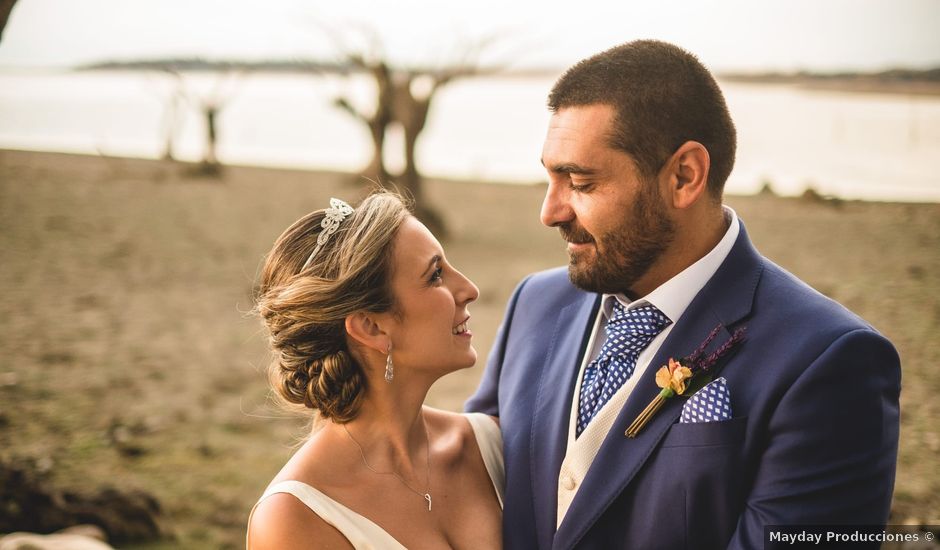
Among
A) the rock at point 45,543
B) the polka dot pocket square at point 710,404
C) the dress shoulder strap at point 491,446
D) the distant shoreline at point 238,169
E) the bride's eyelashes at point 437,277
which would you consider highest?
the bride's eyelashes at point 437,277

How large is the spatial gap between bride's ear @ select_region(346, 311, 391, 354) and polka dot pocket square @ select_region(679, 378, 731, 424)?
3.04 feet

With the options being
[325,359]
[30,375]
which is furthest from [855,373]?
[30,375]

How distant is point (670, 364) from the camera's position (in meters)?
2.30

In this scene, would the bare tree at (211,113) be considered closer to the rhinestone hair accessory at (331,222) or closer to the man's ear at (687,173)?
the rhinestone hair accessory at (331,222)

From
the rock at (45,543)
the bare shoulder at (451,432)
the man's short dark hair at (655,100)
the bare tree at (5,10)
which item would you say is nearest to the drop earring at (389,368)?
the bare shoulder at (451,432)

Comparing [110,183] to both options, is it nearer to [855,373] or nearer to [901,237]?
[901,237]

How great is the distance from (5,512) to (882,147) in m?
15.6

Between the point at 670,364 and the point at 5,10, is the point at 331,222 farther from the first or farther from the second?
the point at 5,10

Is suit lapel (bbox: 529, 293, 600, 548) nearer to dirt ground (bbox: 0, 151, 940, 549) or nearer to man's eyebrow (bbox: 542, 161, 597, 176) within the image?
man's eyebrow (bbox: 542, 161, 597, 176)

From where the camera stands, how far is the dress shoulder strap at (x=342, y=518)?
2.30 m

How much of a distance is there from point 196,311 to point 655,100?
28.8ft

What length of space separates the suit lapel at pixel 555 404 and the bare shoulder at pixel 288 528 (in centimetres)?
59

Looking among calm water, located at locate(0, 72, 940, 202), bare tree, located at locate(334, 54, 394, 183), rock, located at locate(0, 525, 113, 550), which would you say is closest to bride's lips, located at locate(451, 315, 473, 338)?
rock, located at locate(0, 525, 113, 550)

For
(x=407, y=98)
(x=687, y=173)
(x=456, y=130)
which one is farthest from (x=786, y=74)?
(x=456, y=130)
